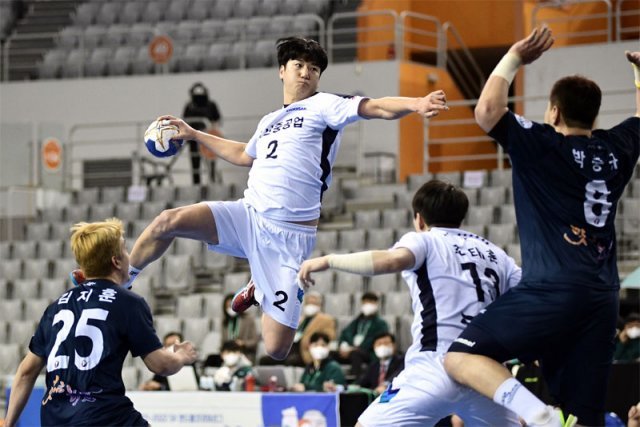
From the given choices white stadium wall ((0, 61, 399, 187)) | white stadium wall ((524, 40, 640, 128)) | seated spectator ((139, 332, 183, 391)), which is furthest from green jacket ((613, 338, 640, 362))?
white stadium wall ((0, 61, 399, 187))

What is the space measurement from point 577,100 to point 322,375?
23.5 feet

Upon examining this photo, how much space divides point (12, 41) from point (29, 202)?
5.45 metres

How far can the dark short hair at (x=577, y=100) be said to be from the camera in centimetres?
545

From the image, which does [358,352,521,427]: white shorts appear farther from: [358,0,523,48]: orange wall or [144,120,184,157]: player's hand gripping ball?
[358,0,523,48]: orange wall

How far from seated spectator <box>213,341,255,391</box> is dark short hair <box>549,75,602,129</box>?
735 centimetres

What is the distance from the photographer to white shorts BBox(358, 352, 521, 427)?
19.0 feet

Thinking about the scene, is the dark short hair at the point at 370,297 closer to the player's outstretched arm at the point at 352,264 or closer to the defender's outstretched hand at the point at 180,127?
the defender's outstretched hand at the point at 180,127

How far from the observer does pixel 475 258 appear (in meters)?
6.04

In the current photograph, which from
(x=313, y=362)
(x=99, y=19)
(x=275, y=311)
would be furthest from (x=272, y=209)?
(x=99, y=19)

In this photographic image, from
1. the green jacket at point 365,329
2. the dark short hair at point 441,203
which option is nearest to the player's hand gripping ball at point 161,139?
the dark short hair at point 441,203

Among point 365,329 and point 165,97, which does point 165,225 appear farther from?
point 165,97

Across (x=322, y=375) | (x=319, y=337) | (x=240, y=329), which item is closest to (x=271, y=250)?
(x=322, y=375)

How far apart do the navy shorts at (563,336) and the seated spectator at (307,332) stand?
765 cm

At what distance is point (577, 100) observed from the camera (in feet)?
17.9
